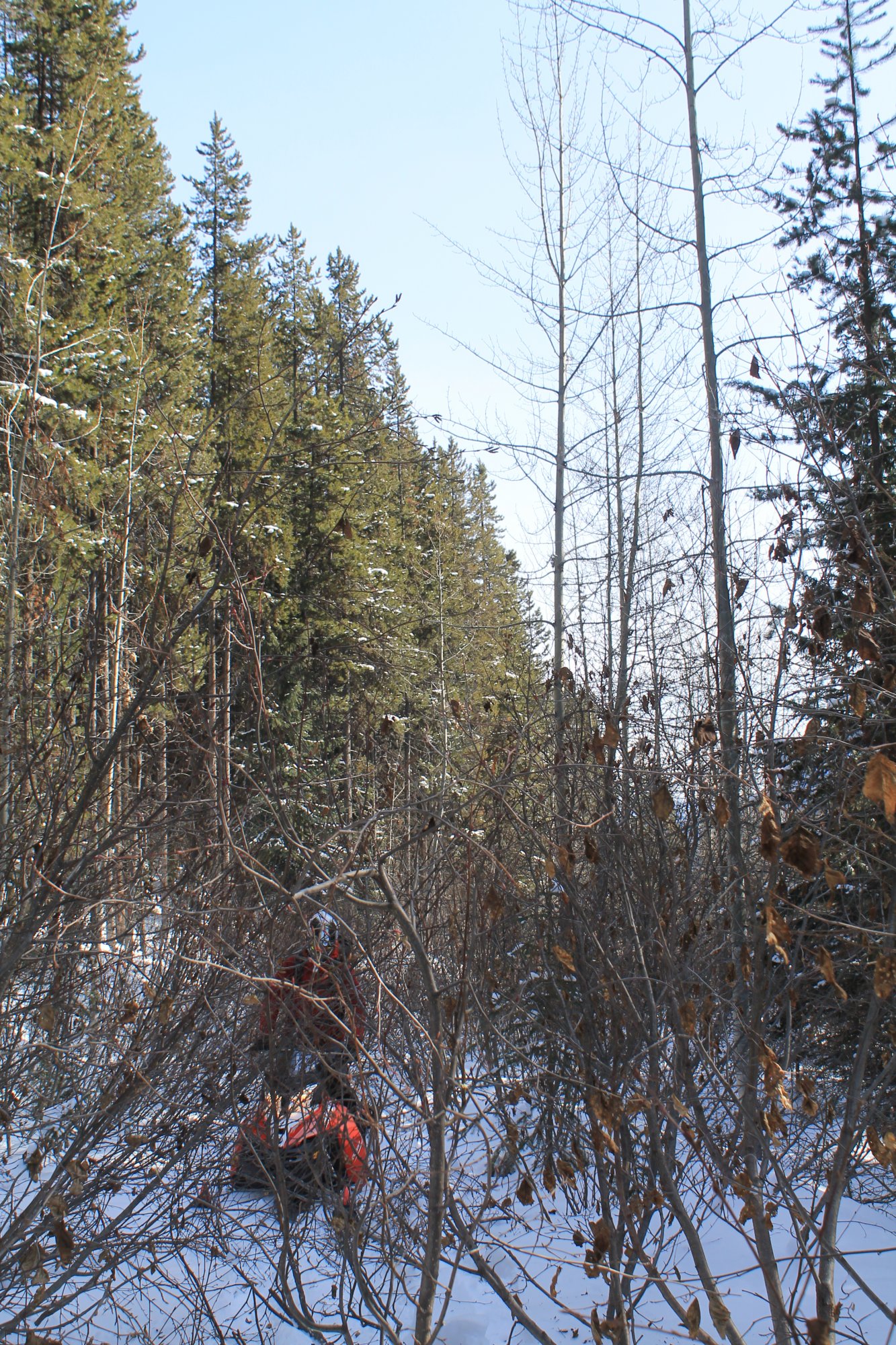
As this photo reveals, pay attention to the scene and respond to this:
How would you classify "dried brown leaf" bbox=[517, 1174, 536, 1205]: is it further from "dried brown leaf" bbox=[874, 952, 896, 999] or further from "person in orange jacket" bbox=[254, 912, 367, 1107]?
"dried brown leaf" bbox=[874, 952, 896, 999]

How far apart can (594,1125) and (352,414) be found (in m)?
19.6

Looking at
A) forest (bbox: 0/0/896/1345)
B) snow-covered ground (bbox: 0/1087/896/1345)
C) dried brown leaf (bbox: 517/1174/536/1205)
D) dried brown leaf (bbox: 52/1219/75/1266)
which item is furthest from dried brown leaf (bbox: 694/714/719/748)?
dried brown leaf (bbox: 52/1219/75/1266)

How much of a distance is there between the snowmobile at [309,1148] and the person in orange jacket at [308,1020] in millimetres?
93

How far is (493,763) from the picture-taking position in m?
4.32

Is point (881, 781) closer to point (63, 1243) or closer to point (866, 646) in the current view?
point (866, 646)

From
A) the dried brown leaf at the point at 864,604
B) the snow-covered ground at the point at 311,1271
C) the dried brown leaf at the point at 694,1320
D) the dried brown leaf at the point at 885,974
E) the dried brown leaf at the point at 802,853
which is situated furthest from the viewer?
the snow-covered ground at the point at 311,1271

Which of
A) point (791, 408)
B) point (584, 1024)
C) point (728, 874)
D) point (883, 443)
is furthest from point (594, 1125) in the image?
point (883, 443)

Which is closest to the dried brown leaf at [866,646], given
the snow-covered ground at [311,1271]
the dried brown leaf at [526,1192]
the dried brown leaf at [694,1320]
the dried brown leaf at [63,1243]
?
the dried brown leaf at [694,1320]

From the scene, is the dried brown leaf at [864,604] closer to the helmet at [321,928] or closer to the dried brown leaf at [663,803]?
the dried brown leaf at [663,803]

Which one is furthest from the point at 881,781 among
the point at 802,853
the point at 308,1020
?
the point at 308,1020

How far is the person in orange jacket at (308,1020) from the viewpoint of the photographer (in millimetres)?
2992

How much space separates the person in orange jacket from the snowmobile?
93mm

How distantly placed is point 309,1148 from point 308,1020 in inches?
44.1

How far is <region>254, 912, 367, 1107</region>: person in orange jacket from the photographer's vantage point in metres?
2.99
